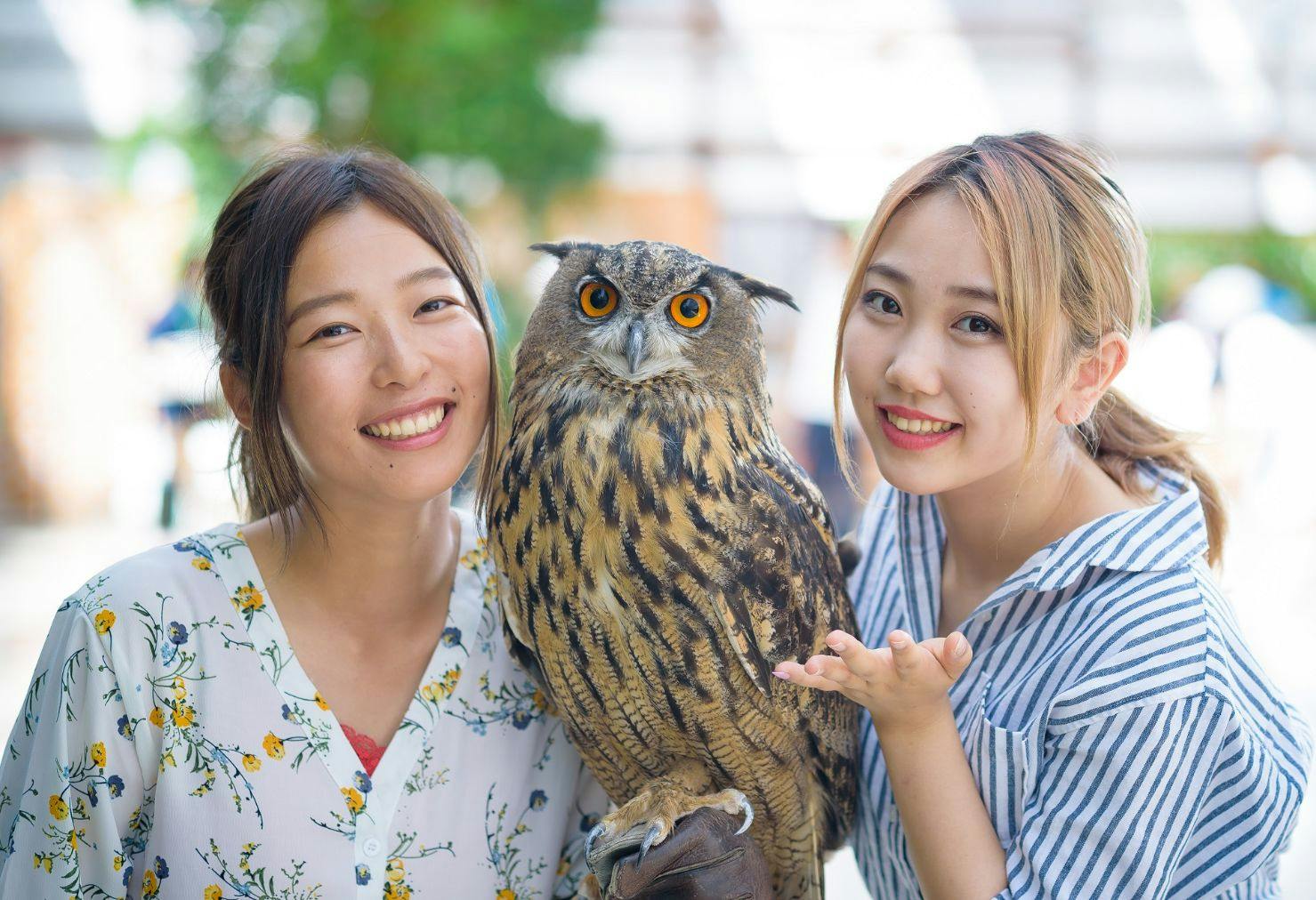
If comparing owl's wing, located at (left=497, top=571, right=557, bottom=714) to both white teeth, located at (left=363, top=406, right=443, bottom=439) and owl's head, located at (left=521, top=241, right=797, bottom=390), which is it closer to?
white teeth, located at (left=363, top=406, right=443, bottom=439)

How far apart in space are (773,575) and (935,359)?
36cm

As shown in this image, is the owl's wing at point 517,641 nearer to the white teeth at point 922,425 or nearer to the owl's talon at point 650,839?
the owl's talon at point 650,839

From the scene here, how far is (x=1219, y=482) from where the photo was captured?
1.58 meters

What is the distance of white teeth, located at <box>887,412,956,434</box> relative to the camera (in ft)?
4.38

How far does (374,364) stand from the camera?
1.38 metres

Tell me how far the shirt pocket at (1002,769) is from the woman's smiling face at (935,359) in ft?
1.05

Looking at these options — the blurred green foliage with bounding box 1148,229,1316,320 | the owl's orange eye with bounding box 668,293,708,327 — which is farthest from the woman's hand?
the blurred green foliage with bounding box 1148,229,1316,320

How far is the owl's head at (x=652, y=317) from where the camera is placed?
1.44 m

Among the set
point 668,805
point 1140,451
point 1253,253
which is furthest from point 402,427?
point 1253,253

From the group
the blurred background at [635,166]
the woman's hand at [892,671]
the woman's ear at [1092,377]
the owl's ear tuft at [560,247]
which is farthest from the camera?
the blurred background at [635,166]

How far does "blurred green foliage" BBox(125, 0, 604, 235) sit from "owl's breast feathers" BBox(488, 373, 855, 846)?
16.6ft

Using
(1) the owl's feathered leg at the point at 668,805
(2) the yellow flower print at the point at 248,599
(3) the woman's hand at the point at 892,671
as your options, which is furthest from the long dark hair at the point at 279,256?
(3) the woman's hand at the point at 892,671

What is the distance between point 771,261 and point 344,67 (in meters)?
6.41

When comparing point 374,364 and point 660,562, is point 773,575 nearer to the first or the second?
point 660,562
